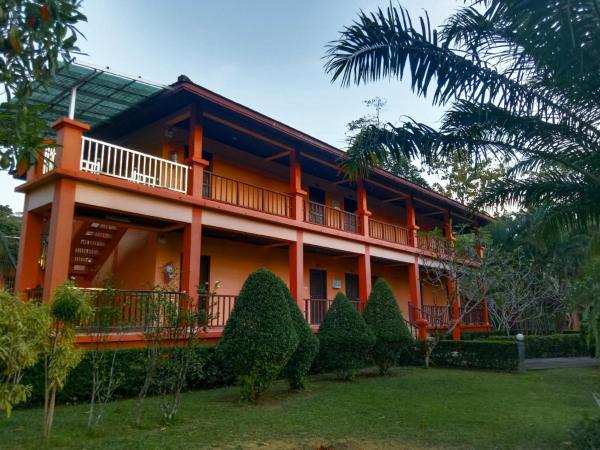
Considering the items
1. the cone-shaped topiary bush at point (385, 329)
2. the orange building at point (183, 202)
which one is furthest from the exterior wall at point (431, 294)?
the cone-shaped topiary bush at point (385, 329)

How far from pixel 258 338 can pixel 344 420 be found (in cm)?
200

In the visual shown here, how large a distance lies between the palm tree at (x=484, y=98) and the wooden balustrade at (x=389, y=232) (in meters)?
10.7

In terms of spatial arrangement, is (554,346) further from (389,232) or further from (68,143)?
(68,143)

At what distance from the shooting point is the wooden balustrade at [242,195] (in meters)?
13.5

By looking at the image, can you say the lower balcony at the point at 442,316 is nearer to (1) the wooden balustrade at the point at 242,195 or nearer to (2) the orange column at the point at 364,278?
(2) the orange column at the point at 364,278

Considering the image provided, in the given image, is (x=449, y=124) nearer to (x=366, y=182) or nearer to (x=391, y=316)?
(x=391, y=316)

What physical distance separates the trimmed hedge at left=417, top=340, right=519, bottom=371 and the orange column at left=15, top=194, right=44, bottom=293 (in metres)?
11.0

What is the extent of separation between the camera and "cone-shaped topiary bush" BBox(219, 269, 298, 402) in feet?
26.8

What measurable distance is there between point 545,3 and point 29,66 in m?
5.44

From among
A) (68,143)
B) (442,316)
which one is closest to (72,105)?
(68,143)

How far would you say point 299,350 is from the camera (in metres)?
9.35

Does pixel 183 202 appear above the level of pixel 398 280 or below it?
above

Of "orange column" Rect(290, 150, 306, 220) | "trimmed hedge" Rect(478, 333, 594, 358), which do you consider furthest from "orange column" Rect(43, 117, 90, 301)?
"trimmed hedge" Rect(478, 333, 594, 358)

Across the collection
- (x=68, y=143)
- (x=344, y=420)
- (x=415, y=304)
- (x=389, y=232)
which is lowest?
(x=344, y=420)
